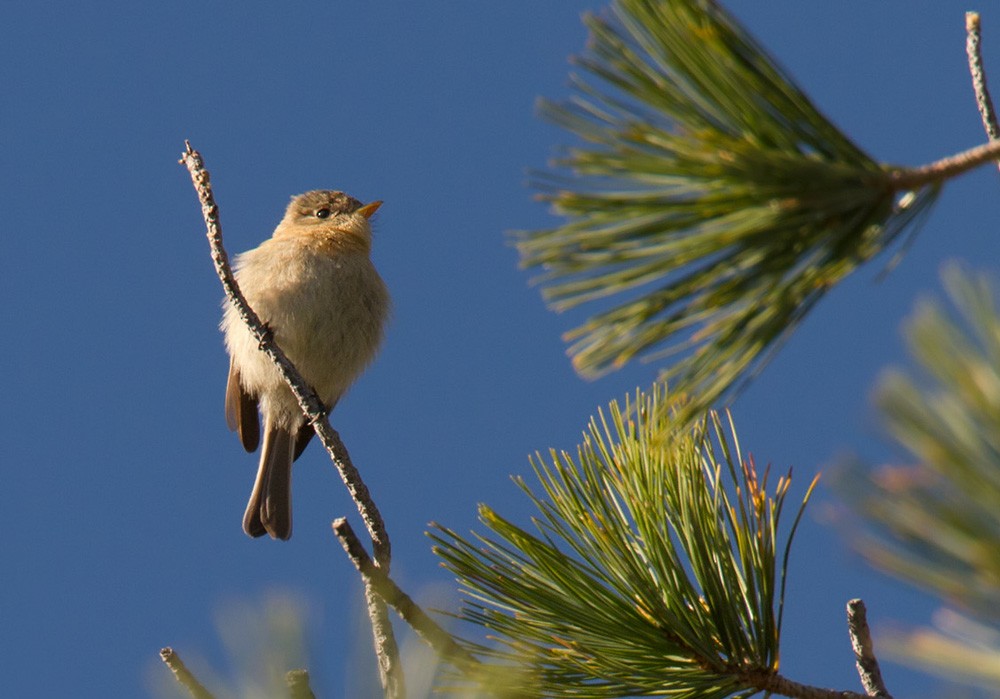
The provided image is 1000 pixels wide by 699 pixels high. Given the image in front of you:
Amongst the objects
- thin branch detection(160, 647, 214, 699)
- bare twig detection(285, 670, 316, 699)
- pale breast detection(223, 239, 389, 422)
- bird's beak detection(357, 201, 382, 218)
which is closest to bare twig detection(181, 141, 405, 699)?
thin branch detection(160, 647, 214, 699)

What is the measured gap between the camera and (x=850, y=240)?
1.62 meters

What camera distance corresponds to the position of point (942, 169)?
1.55 m

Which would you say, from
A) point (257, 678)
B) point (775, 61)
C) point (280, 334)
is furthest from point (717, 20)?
point (280, 334)

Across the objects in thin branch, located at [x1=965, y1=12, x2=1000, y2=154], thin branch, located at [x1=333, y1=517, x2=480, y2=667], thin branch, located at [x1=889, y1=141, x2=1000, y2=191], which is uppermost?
thin branch, located at [x1=965, y1=12, x2=1000, y2=154]

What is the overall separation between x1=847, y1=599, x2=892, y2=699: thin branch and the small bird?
13.2 ft

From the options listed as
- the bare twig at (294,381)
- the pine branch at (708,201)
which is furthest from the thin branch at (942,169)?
the bare twig at (294,381)

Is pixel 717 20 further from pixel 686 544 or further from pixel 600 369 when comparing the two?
pixel 686 544

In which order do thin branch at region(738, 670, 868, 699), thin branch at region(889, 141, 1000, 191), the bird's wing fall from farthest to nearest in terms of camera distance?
the bird's wing < thin branch at region(738, 670, 868, 699) < thin branch at region(889, 141, 1000, 191)

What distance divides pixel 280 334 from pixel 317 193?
138cm

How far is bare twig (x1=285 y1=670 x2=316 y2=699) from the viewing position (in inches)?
54.2

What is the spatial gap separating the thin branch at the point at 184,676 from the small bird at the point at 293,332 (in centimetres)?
419

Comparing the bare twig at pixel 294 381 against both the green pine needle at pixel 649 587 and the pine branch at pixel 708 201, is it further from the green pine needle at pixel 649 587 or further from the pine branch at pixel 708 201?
the pine branch at pixel 708 201

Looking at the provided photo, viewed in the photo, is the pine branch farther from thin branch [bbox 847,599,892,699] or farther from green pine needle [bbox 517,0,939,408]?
thin branch [bbox 847,599,892,699]

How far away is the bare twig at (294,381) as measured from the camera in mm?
2928
